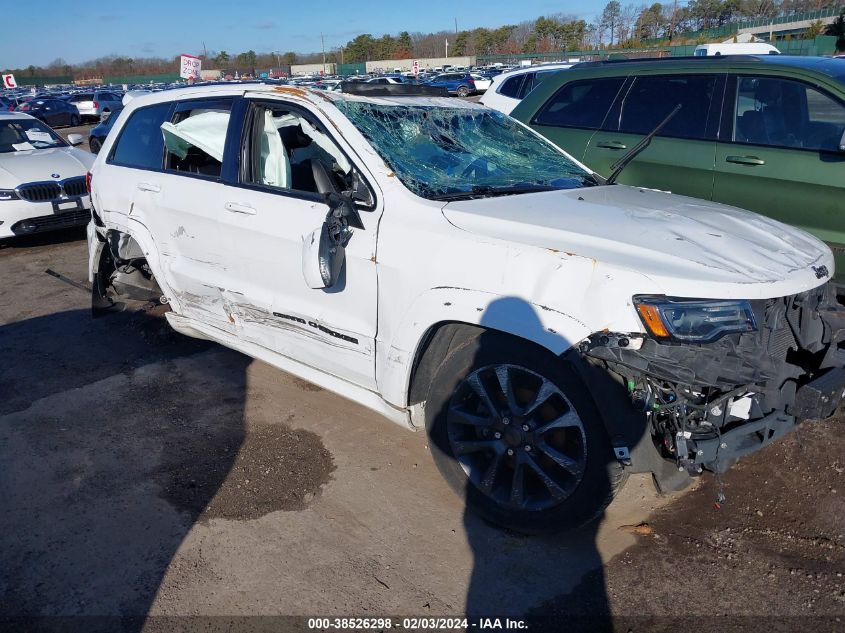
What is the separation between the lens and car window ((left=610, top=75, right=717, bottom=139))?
5.43m

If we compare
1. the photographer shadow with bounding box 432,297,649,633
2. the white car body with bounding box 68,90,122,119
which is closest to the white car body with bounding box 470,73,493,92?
the white car body with bounding box 68,90,122,119

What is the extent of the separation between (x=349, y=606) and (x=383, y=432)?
1452mm

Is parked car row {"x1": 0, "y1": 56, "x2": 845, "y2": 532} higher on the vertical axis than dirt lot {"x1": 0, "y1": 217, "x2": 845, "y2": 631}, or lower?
higher

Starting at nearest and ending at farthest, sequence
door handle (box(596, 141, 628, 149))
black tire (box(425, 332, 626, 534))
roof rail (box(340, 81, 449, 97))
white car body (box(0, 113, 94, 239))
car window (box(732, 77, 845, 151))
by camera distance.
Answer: black tire (box(425, 332, 626, 534)) < roof rail (box(340, 81, 449, 97)) < car window (box(732, 77, 845, 151)) < door handle (box(596, 141, 628, 149)) < white car body (box(0, 113, 94, 239))

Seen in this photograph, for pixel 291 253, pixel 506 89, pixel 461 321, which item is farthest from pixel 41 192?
pixel 461 321

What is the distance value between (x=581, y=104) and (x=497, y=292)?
3993 mm

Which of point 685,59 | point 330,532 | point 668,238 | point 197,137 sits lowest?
point 330,532

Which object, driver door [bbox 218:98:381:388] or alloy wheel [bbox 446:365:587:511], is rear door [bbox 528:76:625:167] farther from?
alloy wheel [bbox 446:365:587:511]

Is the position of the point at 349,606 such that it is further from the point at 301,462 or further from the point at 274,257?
the point at 274,257

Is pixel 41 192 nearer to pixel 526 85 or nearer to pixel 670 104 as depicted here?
pixel 670 104

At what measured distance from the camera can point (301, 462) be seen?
3803mm

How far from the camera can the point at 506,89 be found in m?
11.8

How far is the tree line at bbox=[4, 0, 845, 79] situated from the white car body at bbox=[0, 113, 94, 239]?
6722 cm

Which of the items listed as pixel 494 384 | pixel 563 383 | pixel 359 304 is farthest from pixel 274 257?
pixel 563 383
